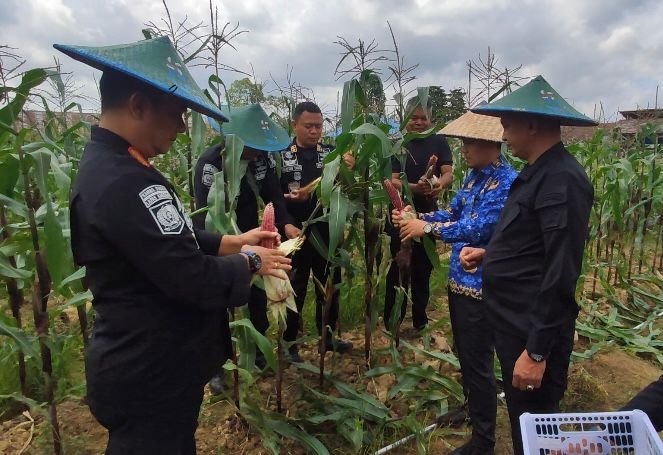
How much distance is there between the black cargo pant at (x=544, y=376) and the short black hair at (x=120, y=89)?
153cm

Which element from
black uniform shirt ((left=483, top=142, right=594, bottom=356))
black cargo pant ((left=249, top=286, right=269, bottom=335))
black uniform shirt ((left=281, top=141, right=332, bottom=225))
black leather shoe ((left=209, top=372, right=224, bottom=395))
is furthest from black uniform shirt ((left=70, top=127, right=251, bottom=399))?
black uniform shirt ((left=281, top=141, right=332, bottom=225))

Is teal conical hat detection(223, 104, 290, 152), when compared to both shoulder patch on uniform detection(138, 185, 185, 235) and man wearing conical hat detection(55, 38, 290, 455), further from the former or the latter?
shoulder patch on uniform detection(138, 185, 185, 235)

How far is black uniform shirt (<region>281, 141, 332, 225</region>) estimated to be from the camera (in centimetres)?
327

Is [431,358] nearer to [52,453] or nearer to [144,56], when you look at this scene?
[52,453]

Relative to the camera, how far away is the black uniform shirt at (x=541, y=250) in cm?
157

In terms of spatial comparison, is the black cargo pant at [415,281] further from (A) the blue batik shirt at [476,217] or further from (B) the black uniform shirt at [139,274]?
(B) the black uniform shirt at [139,274]

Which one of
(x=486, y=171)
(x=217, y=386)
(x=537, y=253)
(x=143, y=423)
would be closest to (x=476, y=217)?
(x=486, y=171)

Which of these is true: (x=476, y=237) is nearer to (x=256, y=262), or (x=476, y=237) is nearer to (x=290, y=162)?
(x=256, y=262)

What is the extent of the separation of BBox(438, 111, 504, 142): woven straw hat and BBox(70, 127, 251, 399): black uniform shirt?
1.31 metres

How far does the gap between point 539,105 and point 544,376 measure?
1022mm

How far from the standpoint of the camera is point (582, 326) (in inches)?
151

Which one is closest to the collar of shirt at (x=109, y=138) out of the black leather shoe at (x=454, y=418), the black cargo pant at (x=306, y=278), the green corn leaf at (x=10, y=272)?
the green corn leaf at (x=10, y=272)

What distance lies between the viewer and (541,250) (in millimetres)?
1699

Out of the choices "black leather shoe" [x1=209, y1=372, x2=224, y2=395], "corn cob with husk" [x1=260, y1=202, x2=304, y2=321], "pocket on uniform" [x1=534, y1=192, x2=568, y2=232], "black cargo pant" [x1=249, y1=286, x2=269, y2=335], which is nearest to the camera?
"pocket on uniform" [x1=534, y1=192, x2=568, y2=232]
